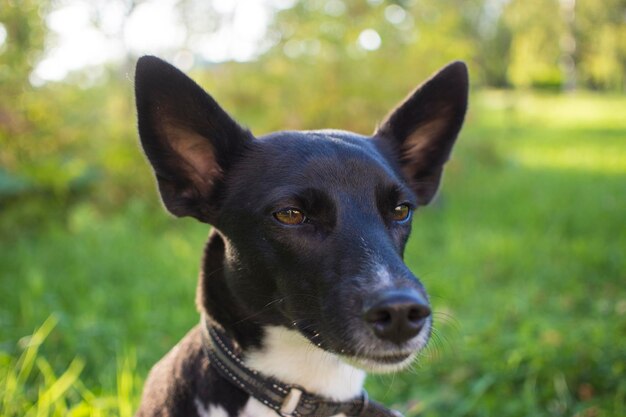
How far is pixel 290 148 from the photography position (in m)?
2.35

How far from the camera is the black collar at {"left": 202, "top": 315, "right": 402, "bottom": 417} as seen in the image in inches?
85.3

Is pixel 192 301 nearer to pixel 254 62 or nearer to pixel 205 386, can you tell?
pixel 205 386

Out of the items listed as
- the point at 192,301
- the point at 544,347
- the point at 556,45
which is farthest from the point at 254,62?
the point at 556,45

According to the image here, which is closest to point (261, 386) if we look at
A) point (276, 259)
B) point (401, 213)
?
point (276, 259)

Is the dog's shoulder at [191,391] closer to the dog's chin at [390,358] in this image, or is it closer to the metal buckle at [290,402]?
the metal buckle at [290,402]

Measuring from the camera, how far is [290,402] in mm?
2195

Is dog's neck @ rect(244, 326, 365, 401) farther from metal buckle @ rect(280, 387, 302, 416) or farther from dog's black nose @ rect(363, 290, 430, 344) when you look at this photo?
dog's black nose @ rect(363, 290, 430, 344)

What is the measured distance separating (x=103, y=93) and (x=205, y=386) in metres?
6.53

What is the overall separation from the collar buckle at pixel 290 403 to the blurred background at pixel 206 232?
0.82 meters

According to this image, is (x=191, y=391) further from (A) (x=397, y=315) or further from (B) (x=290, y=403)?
(A) (x=397, y=315)

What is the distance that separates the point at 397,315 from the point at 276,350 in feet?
2.09

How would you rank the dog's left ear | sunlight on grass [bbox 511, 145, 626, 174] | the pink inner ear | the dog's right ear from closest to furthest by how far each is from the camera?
the dog's right ear → the pink inner ear → the dog's left ear → sunlight on grass [bbox 511, 145, 626, 174]

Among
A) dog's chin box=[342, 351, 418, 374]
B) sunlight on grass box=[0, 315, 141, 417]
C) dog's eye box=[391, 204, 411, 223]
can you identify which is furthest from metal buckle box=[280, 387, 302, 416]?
sunlight on grass box=[0, 315, 141, 417]

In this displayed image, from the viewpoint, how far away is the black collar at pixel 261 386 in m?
2.17
